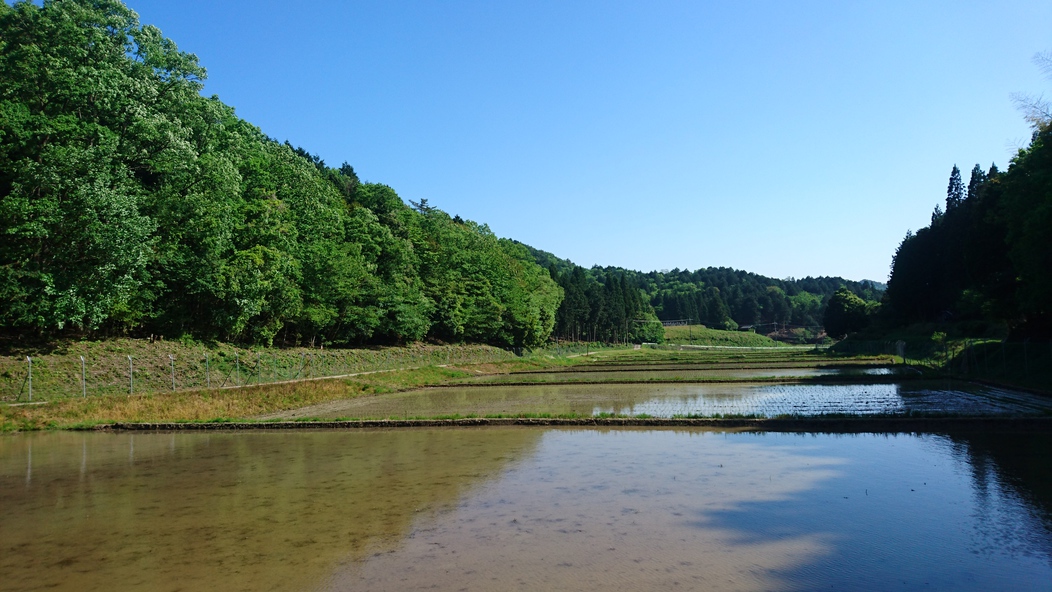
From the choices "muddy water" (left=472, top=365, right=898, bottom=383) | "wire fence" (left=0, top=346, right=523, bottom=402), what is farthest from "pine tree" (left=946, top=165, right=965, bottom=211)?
"wire fence" (left=0, top=346, right=523, bottom=402)

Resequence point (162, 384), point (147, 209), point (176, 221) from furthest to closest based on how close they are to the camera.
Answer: point (176, 221) → point (147, 209) → point (162, 384)

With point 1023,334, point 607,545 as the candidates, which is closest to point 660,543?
point 607,545

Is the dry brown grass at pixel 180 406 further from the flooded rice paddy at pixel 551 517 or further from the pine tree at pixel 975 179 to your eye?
the pine tree at pixel 975 179

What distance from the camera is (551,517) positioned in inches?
410

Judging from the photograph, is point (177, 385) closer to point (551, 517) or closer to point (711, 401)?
point (711, 401)

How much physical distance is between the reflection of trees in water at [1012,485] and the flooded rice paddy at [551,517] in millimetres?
50

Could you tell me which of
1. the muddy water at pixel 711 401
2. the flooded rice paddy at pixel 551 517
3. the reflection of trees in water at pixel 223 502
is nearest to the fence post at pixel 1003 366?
the muddy water at pixel 711 401

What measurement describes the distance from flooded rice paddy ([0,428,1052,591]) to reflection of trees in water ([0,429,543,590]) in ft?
0.18

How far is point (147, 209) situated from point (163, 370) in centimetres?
860

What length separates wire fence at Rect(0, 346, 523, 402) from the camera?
2528cm

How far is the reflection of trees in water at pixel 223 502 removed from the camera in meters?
8.51

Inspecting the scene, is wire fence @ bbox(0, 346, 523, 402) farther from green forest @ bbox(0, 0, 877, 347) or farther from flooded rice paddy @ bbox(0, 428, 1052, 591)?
flooded rice paddy @ bbox(0, 428, 1052, 591)

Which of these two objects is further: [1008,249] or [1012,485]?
[1008,249]

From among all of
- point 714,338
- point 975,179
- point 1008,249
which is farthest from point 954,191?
point 714,338
